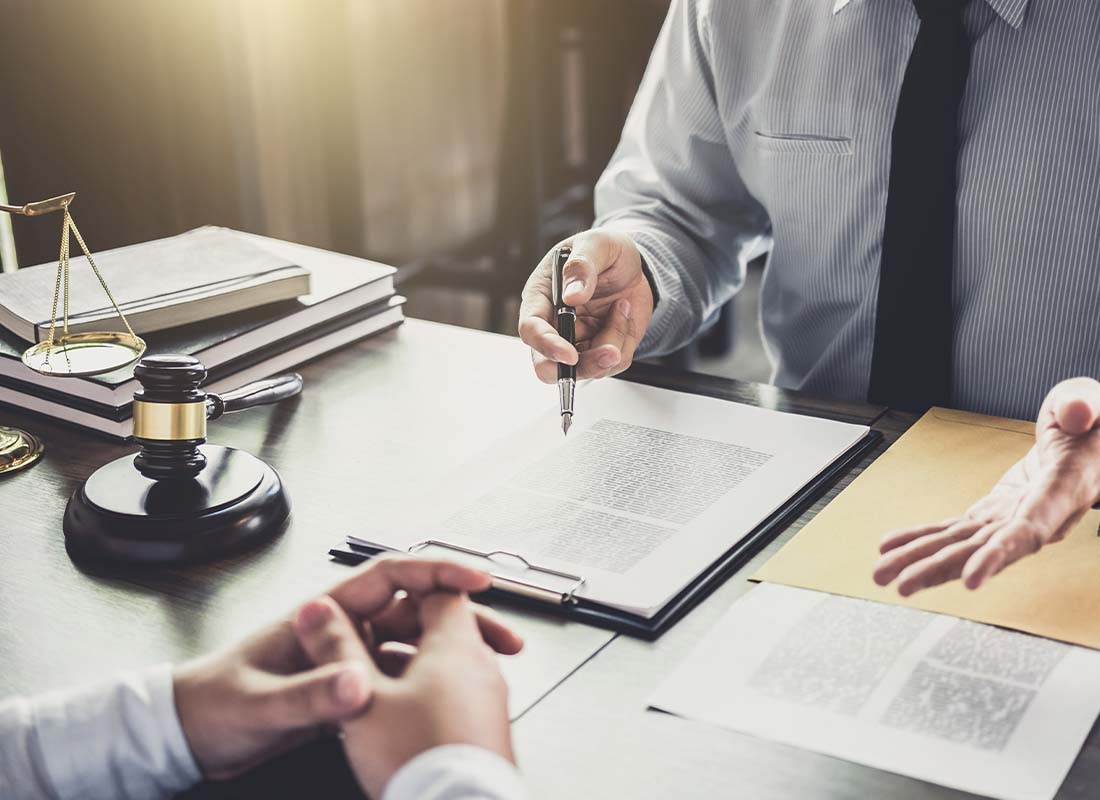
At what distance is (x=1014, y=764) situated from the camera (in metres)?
0.65

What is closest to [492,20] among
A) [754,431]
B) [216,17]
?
[216,17]

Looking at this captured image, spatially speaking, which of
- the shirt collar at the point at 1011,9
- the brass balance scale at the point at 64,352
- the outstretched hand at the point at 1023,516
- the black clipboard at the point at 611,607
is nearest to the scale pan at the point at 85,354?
the brass balance scale at the point at 64,352

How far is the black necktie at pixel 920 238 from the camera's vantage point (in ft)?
4.13

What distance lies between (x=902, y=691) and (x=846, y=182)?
83 cm

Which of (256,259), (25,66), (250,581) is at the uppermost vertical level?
(25,66)

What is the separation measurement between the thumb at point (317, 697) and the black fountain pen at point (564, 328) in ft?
1.51

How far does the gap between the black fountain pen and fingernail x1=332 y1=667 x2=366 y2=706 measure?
47 cm

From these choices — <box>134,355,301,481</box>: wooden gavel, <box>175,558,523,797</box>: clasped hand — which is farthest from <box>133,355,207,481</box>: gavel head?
<box>175,558,523,797</box>: clasped hand

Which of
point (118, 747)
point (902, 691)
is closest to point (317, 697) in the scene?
point (118, 747)

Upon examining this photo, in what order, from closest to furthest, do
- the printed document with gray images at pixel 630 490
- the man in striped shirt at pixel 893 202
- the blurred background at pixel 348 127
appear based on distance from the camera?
the printed document with gray images at pixel 630 490, the man in striped shirt at pixel 893 202, the blurred background at pixel 348 127

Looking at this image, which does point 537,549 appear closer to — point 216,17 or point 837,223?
point 837,223

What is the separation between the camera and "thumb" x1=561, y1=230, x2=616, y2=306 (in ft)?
3.65

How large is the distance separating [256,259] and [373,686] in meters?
0.79

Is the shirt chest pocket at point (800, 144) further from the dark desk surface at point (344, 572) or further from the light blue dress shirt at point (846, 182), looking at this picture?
the dark desk surface at point (344, 572)
